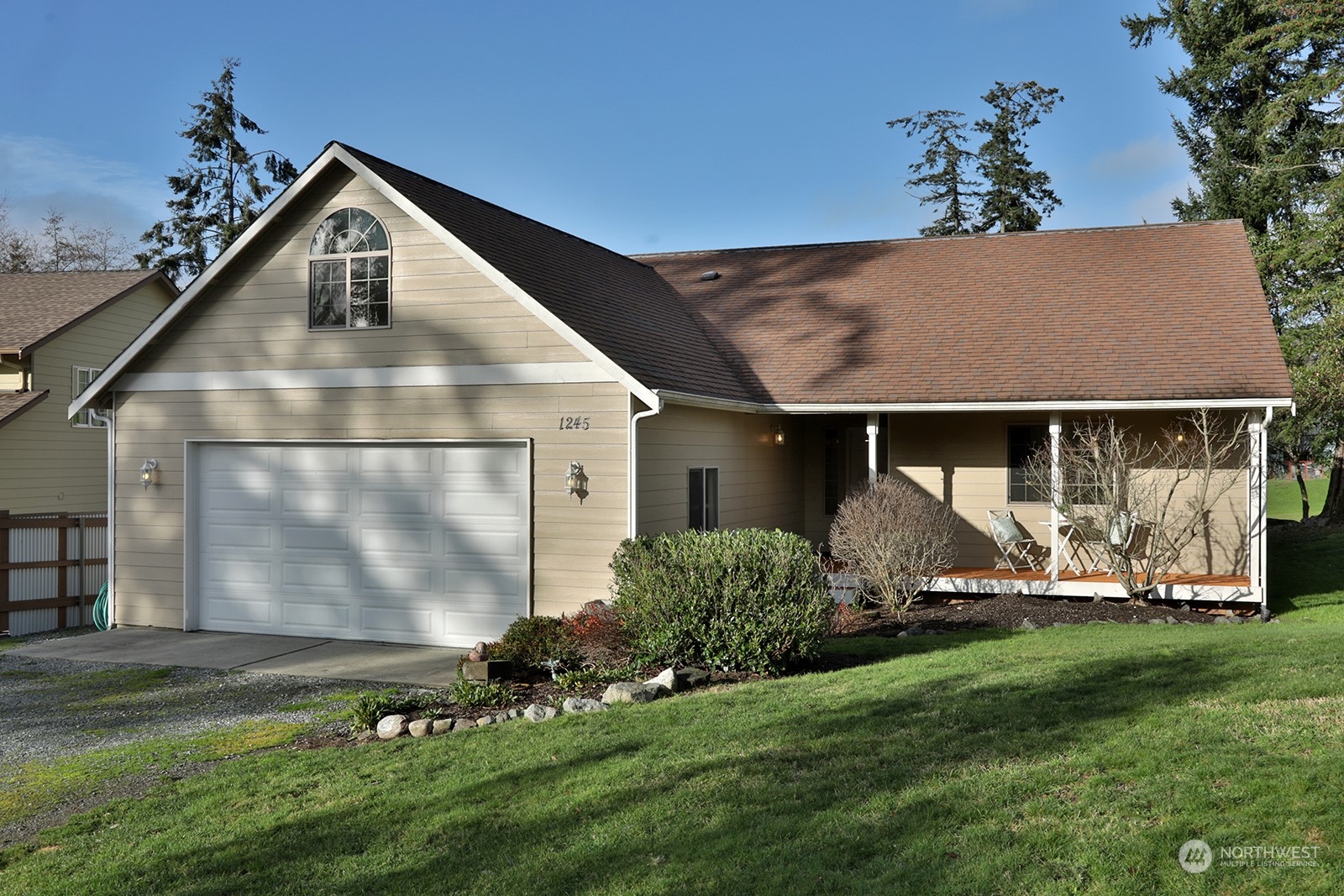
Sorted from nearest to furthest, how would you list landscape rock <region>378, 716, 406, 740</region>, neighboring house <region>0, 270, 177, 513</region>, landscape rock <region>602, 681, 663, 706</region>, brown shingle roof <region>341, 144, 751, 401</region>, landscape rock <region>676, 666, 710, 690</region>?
1. landscape rock <region>378, 716, 406, 740</region>
2. landscape rock <region>602, 681, 663, 706</region>
3. landscape rock <region>676, 666, 710, 690</region>
4. brown shingle roof <region>341, 144, 751, 401</region>
5. neighboring house <region>0, 270, 177, 513</region>

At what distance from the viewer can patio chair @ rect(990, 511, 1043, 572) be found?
14.0m

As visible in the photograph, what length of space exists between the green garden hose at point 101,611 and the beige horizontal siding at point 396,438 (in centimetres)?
47

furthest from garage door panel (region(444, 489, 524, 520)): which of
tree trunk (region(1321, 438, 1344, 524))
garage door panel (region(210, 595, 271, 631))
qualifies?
tree trunk (region(1321, 438, 1344, 524))

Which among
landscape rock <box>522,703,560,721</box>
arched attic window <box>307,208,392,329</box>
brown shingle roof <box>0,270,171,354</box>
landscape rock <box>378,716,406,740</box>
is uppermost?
brown shingle roof <box>0,270,171,354</box>

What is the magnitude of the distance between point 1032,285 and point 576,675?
10639 millimetres

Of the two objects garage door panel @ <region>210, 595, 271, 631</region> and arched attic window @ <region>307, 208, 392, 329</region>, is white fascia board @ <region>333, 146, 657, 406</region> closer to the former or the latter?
arched attic window @ <region>307, 208, 392, 329</region>

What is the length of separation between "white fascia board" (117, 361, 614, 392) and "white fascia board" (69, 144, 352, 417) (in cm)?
25

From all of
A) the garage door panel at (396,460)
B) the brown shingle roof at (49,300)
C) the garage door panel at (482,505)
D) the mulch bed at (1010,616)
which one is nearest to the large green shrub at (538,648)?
the garage door panel at (482,505)

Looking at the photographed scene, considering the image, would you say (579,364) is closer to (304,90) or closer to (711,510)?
(711,510)

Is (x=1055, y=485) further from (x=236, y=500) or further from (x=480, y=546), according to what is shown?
(x=236, y=500)

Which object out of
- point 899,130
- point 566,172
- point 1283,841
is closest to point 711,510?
point 1283,841

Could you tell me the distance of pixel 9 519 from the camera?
45.7 feet

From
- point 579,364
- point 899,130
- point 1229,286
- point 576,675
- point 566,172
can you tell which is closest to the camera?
point 576,675

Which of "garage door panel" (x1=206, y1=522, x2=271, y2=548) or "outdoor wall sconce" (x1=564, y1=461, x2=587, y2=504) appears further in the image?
"garage door panel" (x1=206, y1=522, x2=271, y2=548)
